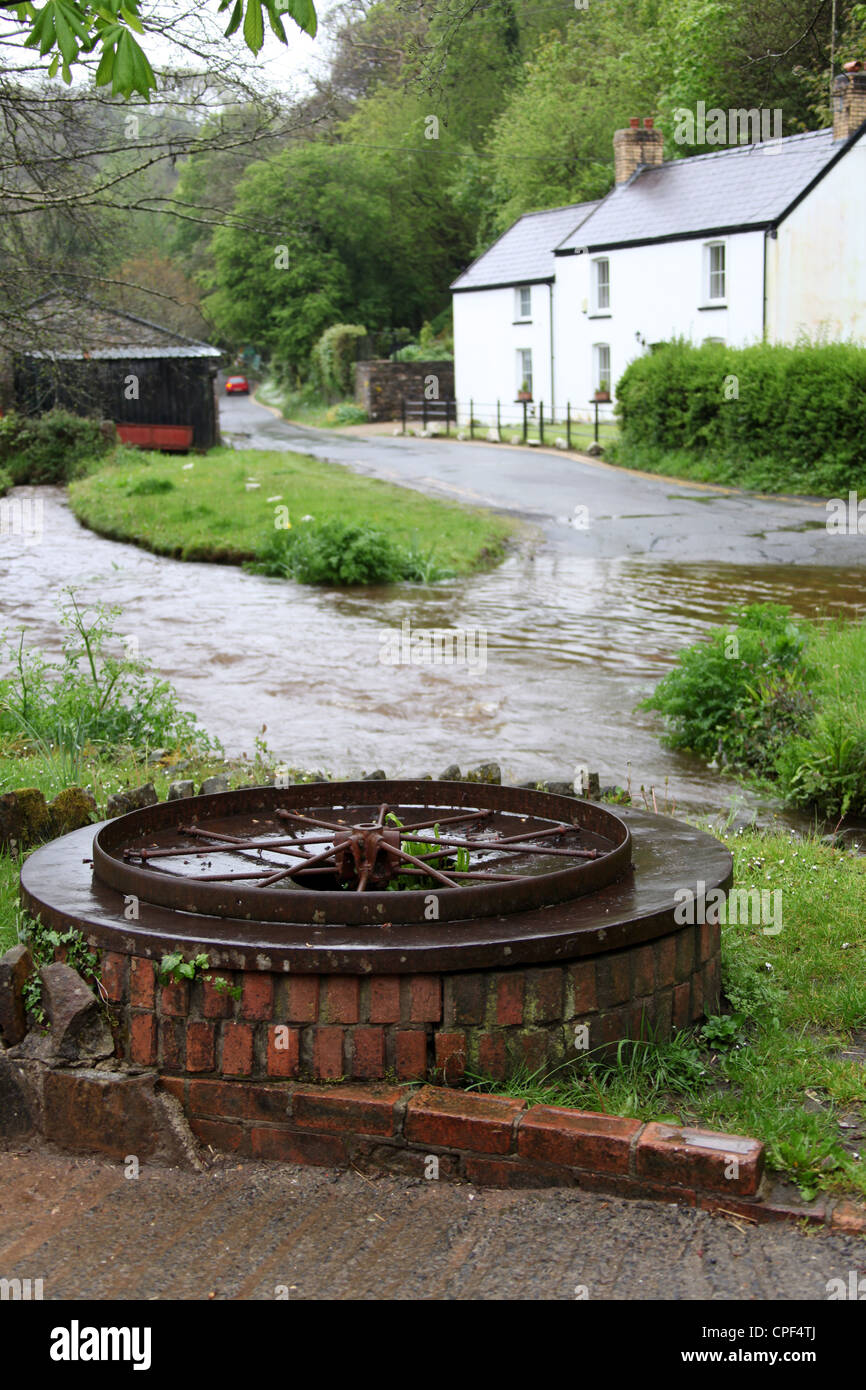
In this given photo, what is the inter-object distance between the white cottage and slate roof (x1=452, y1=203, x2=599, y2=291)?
0.23ft

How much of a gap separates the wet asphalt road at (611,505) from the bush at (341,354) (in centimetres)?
1353

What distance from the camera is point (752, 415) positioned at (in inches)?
995

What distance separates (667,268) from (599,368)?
4.41 m

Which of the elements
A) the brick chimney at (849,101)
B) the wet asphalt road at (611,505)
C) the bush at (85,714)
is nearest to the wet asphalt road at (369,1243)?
the bush at (85,714)

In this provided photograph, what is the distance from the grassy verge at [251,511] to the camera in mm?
18828

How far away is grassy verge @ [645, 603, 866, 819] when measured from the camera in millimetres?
7645

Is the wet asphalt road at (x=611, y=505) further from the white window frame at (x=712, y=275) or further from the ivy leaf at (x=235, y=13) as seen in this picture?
the ivy leaf at (x=235, y=13)

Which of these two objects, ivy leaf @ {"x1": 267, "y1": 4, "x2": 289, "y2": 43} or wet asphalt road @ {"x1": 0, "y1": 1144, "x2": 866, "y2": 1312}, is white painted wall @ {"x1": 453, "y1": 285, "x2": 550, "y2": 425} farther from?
wet asphalt road @ {"x1": 0, "y1": 1144, "x2": 866, "y2": 1312}

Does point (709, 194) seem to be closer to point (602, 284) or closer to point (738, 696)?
point (602, 284)

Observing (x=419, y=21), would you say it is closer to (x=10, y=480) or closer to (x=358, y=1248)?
(x=358, y=1248)

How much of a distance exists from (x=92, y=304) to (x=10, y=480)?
21045 millimetres
